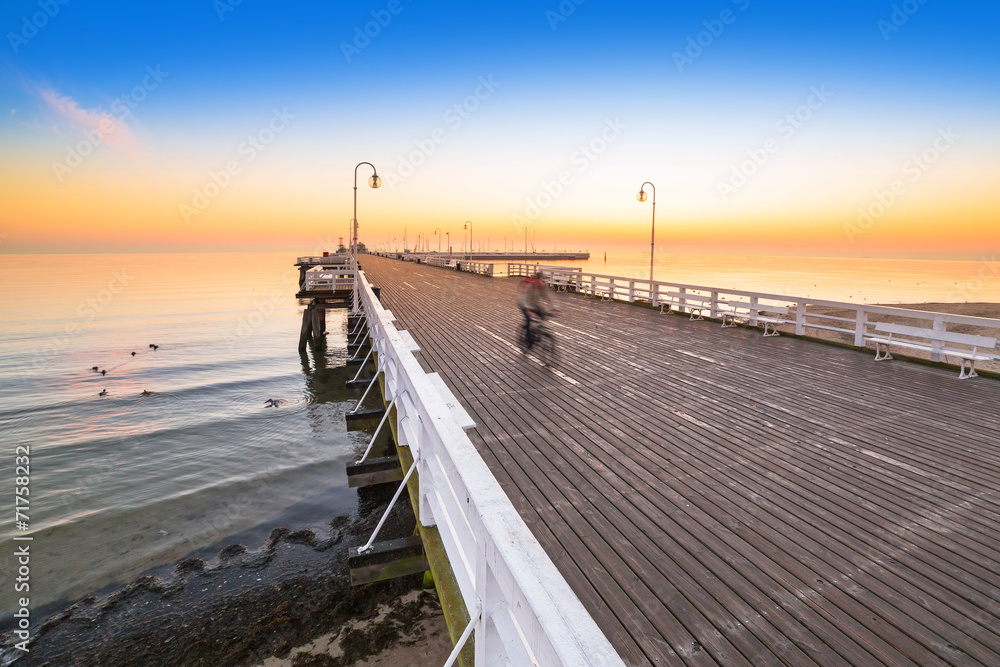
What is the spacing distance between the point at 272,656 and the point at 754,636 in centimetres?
490

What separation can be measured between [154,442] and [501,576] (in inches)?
592

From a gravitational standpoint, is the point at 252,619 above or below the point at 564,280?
below

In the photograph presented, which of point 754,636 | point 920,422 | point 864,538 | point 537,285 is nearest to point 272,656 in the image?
point 754,636

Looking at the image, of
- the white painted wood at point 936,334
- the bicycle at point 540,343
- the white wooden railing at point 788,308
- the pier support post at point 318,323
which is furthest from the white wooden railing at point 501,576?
the pier support post at point 318,323

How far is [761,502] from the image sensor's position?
403 cm

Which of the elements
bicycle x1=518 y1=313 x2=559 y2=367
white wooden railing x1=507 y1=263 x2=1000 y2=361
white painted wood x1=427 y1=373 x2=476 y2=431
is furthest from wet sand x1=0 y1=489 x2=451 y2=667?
white wooden railing x1=507 y1=263 x2=1000 y2=361

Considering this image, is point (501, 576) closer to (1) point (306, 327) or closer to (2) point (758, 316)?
(2) point (758, 316)

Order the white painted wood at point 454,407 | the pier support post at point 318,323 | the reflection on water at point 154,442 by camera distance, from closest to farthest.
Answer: the white painted wood at point 454,407 < the reflection on water at point 154,442 < the pier support post at point 318,323

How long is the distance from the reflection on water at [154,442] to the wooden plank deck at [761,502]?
17.4 ft

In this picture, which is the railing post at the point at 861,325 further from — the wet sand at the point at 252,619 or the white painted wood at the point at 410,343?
the wet sand at the point at 252,619

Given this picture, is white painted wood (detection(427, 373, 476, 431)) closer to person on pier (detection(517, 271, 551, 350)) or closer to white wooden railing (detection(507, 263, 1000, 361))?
person on pier (detection(517, 271, 551, 350))

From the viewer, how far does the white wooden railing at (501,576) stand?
4.90 ft

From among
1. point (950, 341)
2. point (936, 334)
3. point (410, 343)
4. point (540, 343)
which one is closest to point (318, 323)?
point (540, 343)

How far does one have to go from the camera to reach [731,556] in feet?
10.9
